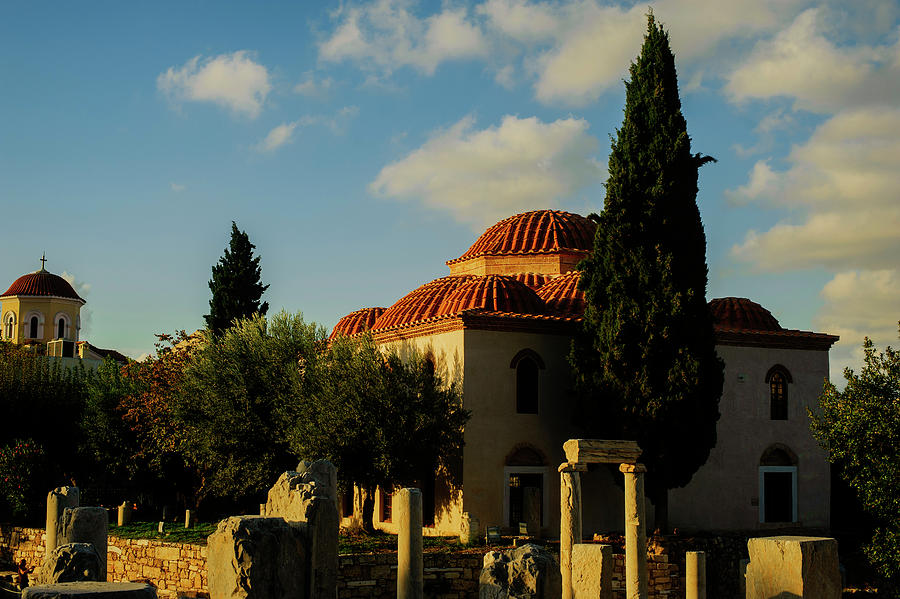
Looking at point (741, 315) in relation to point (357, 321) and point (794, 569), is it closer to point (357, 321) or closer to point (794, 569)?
point (357, 321)

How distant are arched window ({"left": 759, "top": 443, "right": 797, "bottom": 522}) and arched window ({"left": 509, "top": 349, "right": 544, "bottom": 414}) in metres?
6.86

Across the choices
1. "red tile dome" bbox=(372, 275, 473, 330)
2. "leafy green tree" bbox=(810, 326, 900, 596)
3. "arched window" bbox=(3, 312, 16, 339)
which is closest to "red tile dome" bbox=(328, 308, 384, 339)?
"red tile dome" bbox=(372, 275, 473, 330)

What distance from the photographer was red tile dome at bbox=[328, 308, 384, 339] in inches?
1149

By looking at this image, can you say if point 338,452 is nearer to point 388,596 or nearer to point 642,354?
point 388,596

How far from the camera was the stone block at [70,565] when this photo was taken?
998cm

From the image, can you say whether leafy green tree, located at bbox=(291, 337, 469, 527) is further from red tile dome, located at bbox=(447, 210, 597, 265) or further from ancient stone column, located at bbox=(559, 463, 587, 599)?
red tile dome, located at bbox=(447, 210, 597, 265)

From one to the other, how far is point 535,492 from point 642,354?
429cm

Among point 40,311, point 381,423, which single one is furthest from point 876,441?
point 40,311

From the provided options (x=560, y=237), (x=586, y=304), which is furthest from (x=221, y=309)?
(x=586, y=304)

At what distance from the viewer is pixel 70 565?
10.1 meters

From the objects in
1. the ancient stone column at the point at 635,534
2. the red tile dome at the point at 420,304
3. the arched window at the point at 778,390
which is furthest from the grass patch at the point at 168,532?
the arched window at the point at 778,390

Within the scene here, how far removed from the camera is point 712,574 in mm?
21906

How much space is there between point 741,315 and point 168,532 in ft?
54.7

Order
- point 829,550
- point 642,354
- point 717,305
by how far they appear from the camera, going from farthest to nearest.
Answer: point 717,305 < point 642,354 < point 829,550
